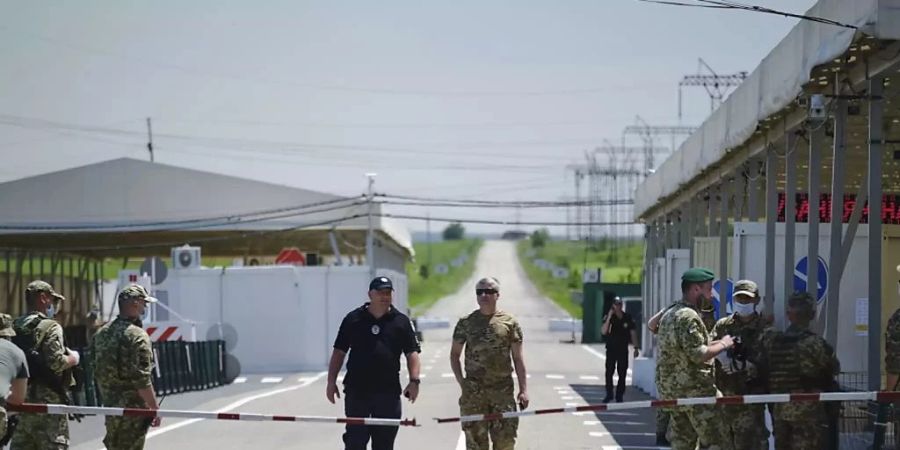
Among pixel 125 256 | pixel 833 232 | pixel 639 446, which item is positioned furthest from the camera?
pixel 125 256

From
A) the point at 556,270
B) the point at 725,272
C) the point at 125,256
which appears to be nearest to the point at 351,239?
the point at 125,256

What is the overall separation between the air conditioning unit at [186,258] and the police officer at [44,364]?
28242 millimetres

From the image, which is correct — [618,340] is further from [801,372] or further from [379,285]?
[801,372]

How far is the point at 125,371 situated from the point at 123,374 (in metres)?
0.03

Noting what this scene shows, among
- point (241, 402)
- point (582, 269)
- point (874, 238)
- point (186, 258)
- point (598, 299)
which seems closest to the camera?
point (874, 238)

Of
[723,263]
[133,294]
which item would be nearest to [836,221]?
[133,294]

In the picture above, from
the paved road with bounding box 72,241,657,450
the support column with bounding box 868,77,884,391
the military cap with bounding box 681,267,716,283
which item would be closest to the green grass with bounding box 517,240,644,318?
the paved road with bounding box 72,241,657,450

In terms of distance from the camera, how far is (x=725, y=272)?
62.4ft

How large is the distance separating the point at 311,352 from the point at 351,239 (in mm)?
15132

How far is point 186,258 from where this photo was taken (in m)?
39.4

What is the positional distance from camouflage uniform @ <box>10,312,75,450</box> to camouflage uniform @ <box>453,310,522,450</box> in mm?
3128

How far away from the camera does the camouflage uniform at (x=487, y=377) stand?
1155cm

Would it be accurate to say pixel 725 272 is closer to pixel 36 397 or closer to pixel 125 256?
pixel 36 397

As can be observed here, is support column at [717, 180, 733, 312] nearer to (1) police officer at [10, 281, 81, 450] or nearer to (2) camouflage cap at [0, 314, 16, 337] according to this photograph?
(1) police officer at [10, 281, 81, 450]
